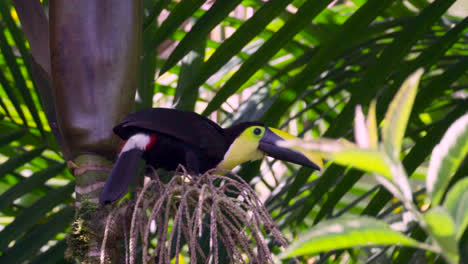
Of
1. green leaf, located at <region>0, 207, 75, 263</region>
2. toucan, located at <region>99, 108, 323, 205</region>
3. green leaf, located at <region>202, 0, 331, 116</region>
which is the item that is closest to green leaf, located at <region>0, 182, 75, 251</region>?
green leaf, located at <region>0, 207, 75, 263</region>

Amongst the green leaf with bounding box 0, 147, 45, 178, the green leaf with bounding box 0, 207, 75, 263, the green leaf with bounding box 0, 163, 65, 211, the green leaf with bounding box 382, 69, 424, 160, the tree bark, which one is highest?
the green leaf with bounding box 382, 69, 424, 160

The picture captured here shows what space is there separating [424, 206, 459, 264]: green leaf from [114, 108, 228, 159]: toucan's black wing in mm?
539

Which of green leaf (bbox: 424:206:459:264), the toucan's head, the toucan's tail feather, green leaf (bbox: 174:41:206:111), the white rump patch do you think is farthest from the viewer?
green leaf (bbox: 174:41:206:111)

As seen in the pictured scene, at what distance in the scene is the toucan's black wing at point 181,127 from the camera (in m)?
0.77

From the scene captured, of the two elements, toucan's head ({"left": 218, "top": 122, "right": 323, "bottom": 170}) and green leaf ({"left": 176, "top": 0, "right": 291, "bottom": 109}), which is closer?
green leaf ({"left": 176, "top": 0, "right": 291, "bottom": 109})

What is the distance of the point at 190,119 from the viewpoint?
0.87m

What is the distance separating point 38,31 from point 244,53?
60cm

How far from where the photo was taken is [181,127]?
855mm

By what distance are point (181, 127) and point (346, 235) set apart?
633 millimetres

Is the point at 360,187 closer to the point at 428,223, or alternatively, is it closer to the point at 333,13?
the point at 333,13

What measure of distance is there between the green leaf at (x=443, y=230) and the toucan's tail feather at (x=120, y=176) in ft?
1.61

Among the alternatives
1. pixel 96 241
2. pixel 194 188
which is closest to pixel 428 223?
pixel 194 188

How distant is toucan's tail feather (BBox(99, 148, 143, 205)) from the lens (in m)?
0.68

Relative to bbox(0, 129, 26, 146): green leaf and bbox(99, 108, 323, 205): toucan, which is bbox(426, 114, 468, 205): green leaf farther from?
bbox(0, 129, 26, 146): green leaf
